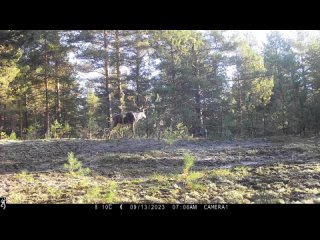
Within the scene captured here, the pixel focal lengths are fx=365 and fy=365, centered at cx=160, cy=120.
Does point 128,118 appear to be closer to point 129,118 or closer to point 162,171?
point 129,118

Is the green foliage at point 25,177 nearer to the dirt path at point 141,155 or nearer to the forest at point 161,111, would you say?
the forest at point 161,111

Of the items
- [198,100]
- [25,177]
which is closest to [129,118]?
[25,177]

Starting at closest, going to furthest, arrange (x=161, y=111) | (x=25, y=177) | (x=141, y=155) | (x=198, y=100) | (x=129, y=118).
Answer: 1. (x=25, y=177)
2. (x=141, y=155)
3. (x=129, y=118)
4. (x=161, y=111)
5. (x=198, y=100)

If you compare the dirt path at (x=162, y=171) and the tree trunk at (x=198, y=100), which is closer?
the dirt path at (x=162, y=171)

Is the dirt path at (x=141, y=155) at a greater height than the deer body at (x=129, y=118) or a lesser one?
lesser

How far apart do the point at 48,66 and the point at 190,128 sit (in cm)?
576

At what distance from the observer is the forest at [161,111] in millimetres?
5523

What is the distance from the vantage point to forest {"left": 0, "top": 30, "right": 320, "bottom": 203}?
552 centimetres

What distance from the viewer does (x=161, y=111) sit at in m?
13.0

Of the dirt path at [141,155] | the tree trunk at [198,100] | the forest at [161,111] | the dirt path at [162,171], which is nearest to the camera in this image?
the dirt path at [162,171]

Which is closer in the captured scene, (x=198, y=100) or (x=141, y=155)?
(x=141, y=155)

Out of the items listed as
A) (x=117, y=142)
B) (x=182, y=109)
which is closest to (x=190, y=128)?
(x=182, y=109)

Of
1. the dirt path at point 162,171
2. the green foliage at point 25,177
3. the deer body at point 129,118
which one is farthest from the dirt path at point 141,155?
the deer body at point 129,118
